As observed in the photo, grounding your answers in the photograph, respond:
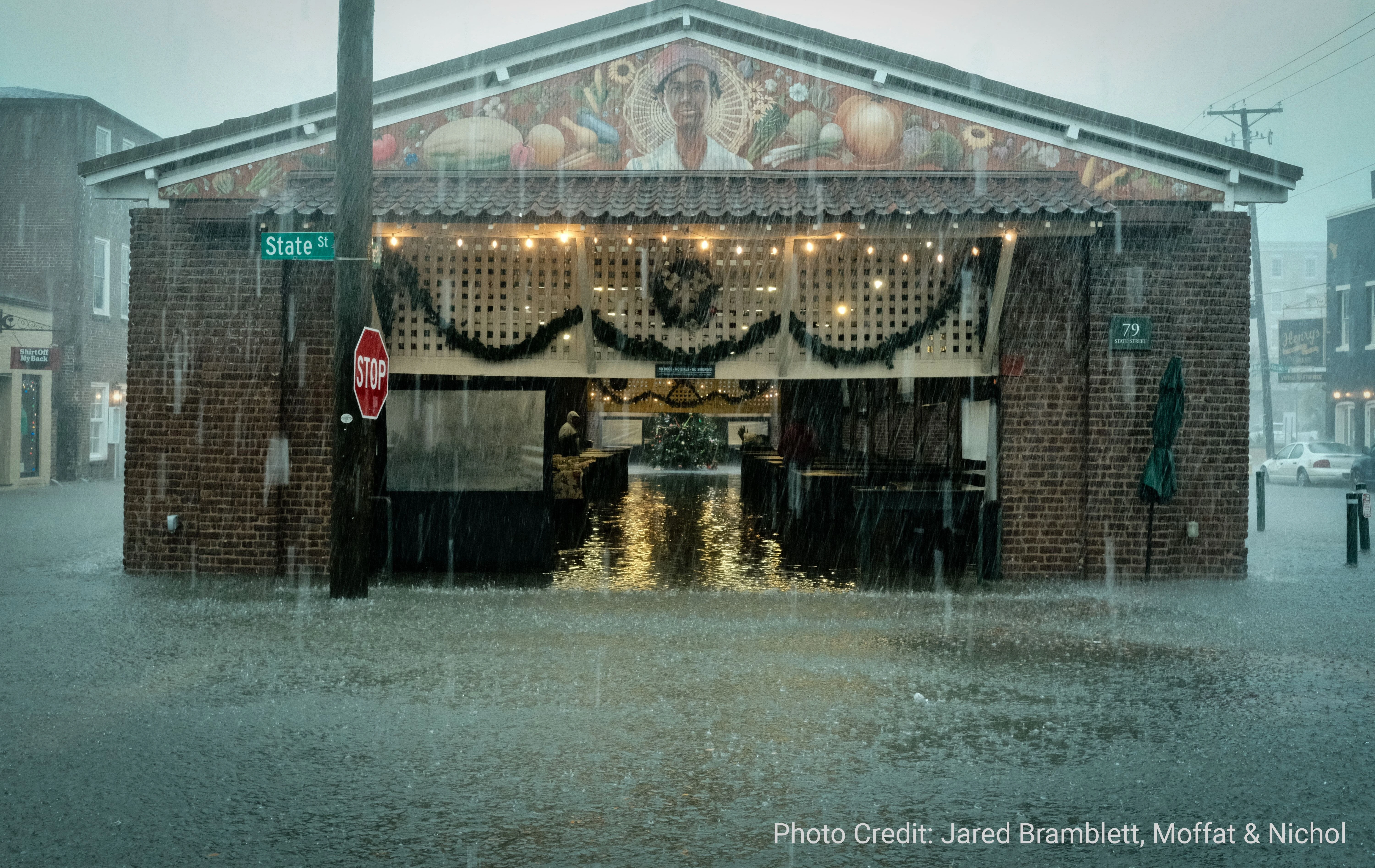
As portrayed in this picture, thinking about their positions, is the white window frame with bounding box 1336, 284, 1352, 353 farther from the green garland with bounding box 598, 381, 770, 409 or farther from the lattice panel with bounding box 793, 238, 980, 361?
the lattice panel with bounding box 793, 238, 980, 361

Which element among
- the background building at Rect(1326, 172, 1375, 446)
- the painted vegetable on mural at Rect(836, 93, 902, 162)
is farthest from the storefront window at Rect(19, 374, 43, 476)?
the background building at Rect(1326, 172, 1375, 446)

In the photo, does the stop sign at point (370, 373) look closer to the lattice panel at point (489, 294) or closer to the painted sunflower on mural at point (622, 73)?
the lattice panel at point (489, 294)

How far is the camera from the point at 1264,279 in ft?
341

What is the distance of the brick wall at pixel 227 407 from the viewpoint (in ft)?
42.3

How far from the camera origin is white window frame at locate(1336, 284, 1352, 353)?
131 feet

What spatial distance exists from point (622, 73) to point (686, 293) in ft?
8.55

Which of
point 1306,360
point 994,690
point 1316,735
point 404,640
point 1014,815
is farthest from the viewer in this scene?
point 1306,360

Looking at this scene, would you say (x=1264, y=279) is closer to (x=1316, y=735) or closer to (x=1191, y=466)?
(x=1191, y=466)

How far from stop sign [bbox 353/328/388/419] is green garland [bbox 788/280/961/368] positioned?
4751 millimetres

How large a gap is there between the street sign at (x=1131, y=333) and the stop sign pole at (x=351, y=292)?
7.95 meters

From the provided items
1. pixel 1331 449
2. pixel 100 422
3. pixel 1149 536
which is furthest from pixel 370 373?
pixel 1331 449

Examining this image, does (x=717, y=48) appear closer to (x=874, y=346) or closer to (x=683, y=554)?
(x=874, y=346)

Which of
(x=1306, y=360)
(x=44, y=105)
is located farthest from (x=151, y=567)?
(x=1306, y=360)

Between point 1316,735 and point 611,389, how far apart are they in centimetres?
2143
